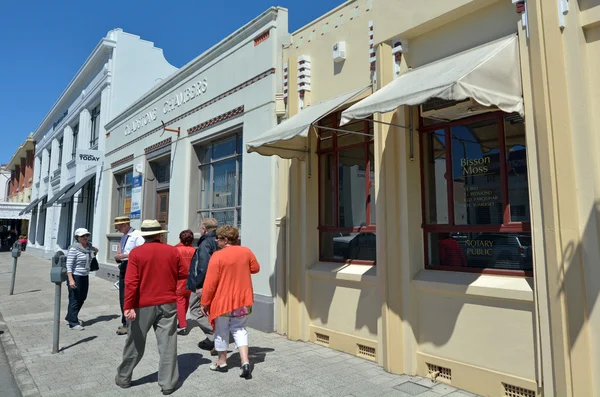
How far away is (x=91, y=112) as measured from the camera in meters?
19.0

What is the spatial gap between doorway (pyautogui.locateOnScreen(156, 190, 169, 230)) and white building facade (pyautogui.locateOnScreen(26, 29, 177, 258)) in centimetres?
442

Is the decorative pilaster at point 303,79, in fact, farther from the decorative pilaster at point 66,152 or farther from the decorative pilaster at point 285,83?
the decorative pilaster at point 66,152

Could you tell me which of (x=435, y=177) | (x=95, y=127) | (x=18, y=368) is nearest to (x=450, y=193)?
(x=435, y=177)

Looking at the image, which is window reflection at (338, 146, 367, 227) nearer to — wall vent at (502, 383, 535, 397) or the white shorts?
the white shorts

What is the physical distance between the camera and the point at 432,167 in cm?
525

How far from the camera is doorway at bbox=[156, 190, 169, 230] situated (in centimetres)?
1129

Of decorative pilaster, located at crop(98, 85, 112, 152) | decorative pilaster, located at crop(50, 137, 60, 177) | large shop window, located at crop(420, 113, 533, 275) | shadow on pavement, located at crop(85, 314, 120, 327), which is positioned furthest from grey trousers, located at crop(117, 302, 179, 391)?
decorative pilaster, located at crop(50, 137, 60, 177)

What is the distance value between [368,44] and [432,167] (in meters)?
1.90

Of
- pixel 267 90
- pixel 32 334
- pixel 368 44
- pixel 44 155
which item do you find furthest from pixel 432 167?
pixel 44 155

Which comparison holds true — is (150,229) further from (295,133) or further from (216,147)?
(216,147)

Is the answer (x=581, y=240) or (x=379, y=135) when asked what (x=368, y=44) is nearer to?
(x=379, y=135)

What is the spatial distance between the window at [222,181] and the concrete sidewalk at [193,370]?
2.62 meters

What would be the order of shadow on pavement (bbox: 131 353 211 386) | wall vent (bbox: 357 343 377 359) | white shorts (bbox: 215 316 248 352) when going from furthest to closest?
wall vent (bbox: 357 343 377 359), white shorts (bbox: 215 316 248 352), shadow on pavement (bbox: 131 353 211 386)

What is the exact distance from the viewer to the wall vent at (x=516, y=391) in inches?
157
